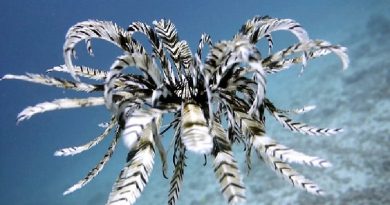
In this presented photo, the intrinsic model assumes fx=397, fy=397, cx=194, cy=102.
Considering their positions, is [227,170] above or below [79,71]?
below

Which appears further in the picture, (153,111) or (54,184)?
(54,184)

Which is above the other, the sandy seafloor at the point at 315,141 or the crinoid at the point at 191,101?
the sandy seafloor at the point at 315,141

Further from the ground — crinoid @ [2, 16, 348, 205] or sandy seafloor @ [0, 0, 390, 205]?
sandy seafloor @ [0, 0, 390, 205]

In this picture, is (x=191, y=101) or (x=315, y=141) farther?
(x=315, y=141)

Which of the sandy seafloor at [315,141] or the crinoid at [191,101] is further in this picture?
the sandy seafloor at [315,141]

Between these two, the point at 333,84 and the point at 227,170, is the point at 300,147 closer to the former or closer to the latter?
the point at 333,84

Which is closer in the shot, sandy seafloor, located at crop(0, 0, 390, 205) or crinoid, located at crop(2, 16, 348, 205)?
crinoid, located at crop(2, 16, 348, 205)

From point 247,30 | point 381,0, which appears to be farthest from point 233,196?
point 381,0

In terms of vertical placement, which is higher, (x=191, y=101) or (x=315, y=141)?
(x=315, y=141)
